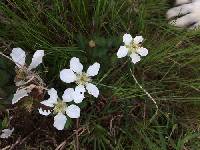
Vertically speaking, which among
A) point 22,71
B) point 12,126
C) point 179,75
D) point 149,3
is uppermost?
point 149,3

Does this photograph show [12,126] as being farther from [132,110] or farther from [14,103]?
[132,110]

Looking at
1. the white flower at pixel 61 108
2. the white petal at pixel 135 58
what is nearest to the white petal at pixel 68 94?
the white flower at pixel 61 108

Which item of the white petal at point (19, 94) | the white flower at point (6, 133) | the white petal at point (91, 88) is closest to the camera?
the white petal at point (19, 94)

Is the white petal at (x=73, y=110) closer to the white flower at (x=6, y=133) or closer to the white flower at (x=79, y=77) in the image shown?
the white flower at (x=79, y=77)

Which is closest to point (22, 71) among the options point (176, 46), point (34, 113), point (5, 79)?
point (5, 79)

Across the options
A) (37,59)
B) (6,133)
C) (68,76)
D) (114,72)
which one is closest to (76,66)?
(68,76)

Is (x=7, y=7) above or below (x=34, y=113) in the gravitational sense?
above

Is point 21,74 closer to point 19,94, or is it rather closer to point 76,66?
point 19,94
